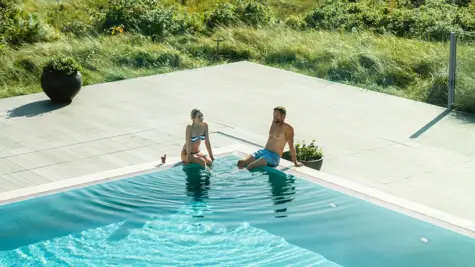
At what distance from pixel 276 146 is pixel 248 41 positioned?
10.9 meters

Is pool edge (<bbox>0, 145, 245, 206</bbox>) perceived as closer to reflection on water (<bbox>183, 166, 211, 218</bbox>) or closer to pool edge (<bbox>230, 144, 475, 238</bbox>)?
reflection on water (<bbox>183, 166, 211, 218</bbox>)

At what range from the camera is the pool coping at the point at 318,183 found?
11859 mm

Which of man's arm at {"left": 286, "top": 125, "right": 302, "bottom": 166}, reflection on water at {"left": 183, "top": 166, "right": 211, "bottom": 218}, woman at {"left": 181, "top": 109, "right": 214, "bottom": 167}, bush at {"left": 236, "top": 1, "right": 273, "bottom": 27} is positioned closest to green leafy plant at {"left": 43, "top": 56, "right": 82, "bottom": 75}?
woman at {"left": 181, "top": 109, "right": 214, "bottom": 167}

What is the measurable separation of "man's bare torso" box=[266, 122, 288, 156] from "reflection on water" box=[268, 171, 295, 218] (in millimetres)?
421

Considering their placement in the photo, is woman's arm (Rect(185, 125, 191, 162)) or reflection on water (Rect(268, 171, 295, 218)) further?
woman's arm (Rect(185, 125, 191, 162))

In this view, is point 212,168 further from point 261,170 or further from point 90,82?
point 90,82

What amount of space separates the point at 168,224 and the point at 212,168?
2.15 metres

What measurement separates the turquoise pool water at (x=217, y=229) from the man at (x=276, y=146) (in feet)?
1.01

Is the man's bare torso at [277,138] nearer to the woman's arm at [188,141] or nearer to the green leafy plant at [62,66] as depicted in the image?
the woman's arm at [188,141]

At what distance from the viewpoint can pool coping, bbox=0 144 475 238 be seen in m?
11.9

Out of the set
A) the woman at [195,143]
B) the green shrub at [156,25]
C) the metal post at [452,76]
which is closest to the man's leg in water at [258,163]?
the woman at [195,143]

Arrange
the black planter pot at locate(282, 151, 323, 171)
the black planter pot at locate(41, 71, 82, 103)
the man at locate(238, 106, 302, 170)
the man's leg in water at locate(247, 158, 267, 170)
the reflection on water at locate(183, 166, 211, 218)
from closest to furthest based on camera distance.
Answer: the reflection on water at locate(183, 166, 211, 218), the man at locate(238, 106, 302, 170), the man's leg in water at locate(247, 158, 267, 170), the black planter pot at locate(282, 151, 323, 171), the black planter pot at locate(41, 71, 82, 103)

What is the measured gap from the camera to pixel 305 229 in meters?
11.9

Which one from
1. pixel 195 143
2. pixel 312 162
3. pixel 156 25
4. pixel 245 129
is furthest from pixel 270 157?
pixel 156 25
